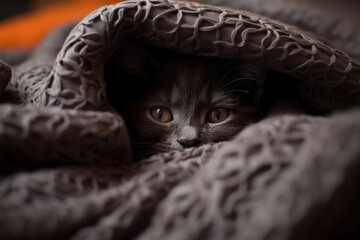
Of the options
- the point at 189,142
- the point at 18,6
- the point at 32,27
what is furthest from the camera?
the point at 18,6

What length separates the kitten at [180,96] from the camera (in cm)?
108

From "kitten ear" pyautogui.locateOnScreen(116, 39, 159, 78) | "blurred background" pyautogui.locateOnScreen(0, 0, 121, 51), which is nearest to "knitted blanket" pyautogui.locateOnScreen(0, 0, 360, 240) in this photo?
"kitten ear" pyautogui.locateOnScreen(116, 39, 159, 78)

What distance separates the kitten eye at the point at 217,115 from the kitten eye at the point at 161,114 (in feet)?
0.36

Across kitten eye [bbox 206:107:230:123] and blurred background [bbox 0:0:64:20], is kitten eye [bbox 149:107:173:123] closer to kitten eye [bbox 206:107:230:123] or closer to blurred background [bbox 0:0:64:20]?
kitten eye [bbox 206:107:230:123]

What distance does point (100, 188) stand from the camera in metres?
0.65

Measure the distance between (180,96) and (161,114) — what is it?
2.9 inches

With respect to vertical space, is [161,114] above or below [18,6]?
above

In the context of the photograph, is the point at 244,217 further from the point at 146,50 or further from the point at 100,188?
the point at 146,50

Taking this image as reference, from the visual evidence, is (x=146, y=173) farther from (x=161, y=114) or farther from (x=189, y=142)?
(x=161, y=114)

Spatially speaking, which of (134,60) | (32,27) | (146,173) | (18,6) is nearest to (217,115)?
(134,60)

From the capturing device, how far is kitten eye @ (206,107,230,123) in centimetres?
115

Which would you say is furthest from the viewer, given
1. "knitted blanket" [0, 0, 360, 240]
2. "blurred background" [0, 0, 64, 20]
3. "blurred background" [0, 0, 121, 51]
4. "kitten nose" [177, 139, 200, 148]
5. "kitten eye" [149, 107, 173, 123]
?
"blurred background" [0, 0, 64, 20]

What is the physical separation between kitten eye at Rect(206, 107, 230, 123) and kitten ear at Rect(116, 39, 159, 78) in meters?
0.20

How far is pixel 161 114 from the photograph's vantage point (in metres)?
1.13
